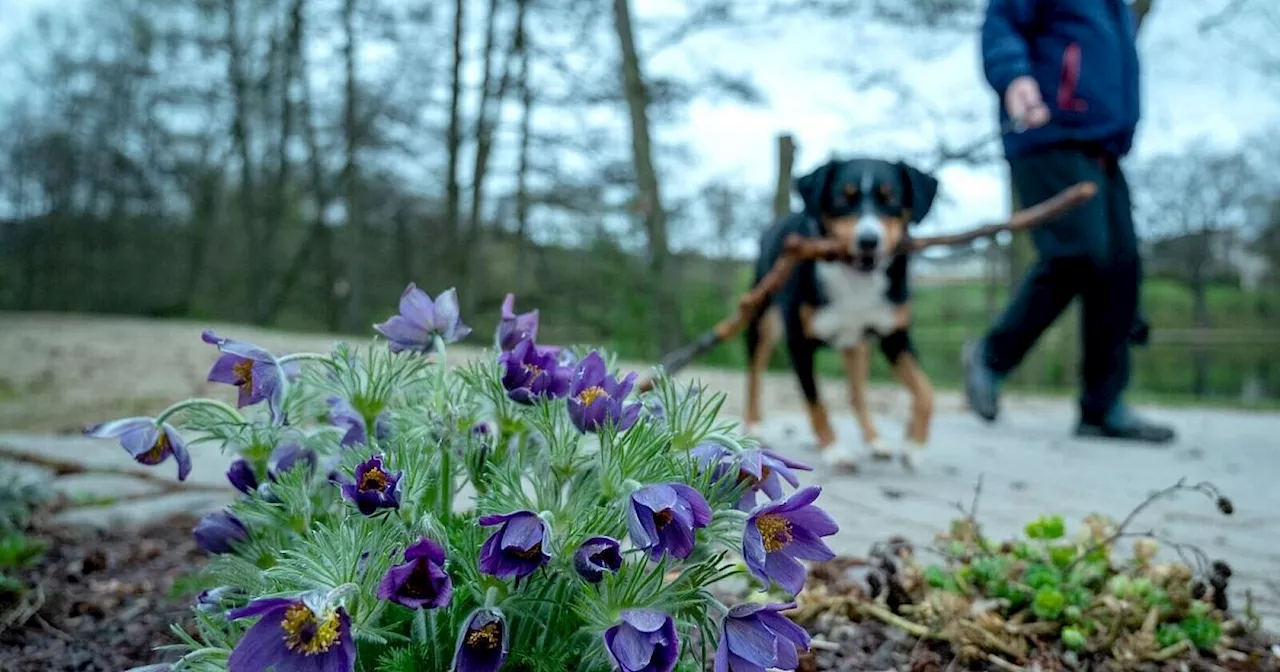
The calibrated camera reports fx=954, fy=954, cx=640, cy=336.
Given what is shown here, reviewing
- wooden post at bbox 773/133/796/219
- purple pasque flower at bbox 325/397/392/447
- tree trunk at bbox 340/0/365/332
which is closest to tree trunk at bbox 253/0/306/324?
tree trunk at bbox 340/0/365/332

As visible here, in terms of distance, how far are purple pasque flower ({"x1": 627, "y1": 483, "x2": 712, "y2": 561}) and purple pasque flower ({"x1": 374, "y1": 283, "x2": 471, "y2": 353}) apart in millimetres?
456

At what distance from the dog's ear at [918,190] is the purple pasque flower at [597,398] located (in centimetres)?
302

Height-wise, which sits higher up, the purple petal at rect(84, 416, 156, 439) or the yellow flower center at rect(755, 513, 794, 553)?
the purple petal at rect(84, 416, 156, 439)

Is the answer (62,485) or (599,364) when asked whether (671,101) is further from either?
→ (599,364)

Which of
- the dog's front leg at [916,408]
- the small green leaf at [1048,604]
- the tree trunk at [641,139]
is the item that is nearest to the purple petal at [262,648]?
the small green leaf at [1048,604]

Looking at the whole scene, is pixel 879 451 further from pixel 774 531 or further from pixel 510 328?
pixel 774 531

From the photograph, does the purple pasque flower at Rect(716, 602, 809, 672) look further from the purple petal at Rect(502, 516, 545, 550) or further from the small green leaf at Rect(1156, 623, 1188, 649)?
the small green leaf at Rect(1156, 623, 1188, 649)

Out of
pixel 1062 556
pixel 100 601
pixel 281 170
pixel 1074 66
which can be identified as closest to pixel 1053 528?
pixel 1062 556

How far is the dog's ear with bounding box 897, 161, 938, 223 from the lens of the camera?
3.85 metres

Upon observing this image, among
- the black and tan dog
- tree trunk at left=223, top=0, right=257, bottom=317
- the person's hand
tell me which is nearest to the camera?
the black and tan dog

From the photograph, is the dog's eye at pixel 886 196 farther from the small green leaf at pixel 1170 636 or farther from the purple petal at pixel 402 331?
the purple petal at pixel 402 331

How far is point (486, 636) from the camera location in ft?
2.93

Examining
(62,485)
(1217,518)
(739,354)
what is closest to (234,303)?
(739,354)

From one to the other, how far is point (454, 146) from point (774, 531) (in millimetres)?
14969
